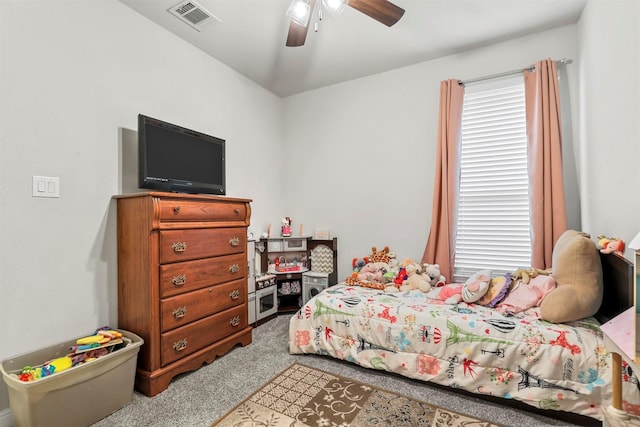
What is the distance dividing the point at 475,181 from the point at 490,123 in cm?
55

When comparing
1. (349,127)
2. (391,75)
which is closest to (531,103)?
(391,75)

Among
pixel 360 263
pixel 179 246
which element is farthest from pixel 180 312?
pixel 360 263

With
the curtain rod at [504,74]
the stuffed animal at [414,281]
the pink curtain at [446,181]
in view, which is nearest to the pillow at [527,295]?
the stuffed animal at [414,281]

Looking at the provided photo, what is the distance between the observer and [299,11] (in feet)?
6.07

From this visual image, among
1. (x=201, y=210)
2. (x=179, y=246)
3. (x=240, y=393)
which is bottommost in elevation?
(x=240, y=393)

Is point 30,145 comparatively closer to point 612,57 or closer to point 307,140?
point 307,140

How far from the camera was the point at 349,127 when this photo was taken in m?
3.62

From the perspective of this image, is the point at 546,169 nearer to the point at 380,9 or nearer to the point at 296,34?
the point at 380,9

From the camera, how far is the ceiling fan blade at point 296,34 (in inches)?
78.7

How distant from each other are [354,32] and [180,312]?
8.62 feet

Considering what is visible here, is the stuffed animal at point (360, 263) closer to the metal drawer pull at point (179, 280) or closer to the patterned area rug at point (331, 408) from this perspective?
the patterned area rug at point (331, 408)

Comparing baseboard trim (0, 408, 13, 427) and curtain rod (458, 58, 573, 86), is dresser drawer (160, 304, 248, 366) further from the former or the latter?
curtain rod (458, 58, 573, 86)

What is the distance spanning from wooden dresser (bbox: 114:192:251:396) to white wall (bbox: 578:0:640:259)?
2.51m

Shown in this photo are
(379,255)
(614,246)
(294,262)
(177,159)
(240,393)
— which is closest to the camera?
(614,246)
